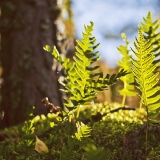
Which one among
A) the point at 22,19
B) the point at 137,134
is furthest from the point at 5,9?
the point at 137,134

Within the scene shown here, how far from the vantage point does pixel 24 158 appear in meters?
1.09

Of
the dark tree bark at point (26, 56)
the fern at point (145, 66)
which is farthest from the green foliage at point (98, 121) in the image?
the dark tree bark at point (26, 56)

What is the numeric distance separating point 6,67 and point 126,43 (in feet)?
5.87

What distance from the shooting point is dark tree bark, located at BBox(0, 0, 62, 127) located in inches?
113

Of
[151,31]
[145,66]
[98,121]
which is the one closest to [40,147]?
[98,121]

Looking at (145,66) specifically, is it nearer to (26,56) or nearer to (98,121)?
(98,121)

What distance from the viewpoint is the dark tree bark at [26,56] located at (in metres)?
2.87

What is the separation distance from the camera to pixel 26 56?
292cm

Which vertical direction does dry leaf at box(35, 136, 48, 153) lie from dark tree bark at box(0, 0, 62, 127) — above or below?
below

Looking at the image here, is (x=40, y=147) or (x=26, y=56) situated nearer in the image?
(x=40, y=147)

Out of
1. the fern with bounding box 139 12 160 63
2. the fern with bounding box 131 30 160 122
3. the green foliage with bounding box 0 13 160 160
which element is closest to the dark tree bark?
the green foliage with bounding box 0 13 160 160

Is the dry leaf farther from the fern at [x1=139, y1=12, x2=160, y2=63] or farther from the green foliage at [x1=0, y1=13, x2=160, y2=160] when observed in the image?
the fern at [x1=139, y1=12, x2=160, y2=63]

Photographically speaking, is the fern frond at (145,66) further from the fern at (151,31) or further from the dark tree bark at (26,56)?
the dark tree bark at (26,56)

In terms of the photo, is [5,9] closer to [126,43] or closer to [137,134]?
[126,43]
